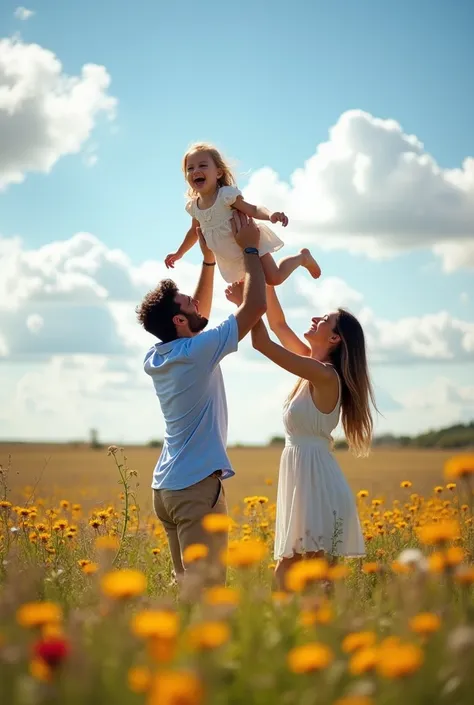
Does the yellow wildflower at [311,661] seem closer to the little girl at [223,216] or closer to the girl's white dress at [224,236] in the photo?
the little girl at [223,216]

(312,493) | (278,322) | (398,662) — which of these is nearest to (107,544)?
(398,662)

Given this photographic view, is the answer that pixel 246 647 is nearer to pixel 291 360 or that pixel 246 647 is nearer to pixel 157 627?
pixel 157 627

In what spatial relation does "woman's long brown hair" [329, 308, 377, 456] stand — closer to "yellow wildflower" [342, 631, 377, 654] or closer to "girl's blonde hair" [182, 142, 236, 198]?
"girl's blonde hair" [182, 142, 236, 198]

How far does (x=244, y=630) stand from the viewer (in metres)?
2.89

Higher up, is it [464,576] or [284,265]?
[284,265]

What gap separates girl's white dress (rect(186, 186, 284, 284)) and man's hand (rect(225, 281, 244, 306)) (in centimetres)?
82

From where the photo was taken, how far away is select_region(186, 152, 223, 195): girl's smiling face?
23.1 ft

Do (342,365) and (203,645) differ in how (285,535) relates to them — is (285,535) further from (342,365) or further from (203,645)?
(203,645)

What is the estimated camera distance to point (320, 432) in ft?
19.1

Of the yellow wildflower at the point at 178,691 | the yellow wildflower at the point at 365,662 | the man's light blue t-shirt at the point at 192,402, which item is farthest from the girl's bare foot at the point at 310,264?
the yellow wildflower at the point at 178,691

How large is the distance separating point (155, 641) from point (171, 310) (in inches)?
138

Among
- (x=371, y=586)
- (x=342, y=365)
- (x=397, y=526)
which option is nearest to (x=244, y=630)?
(x=342, y=365)

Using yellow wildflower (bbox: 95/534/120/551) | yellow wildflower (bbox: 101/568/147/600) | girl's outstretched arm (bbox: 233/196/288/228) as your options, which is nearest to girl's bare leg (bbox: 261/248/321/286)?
girl's outstretched arm (bbox: 233/196/288/228)

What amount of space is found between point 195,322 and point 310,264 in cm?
184
